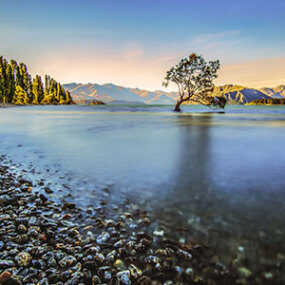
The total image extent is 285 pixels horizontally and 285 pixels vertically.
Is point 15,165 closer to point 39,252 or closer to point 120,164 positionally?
point 120,164

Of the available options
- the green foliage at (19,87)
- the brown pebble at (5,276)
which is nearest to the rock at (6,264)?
the brown pebble at (5,276)

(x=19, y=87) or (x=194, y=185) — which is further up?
Answer: (x=19, y=87)

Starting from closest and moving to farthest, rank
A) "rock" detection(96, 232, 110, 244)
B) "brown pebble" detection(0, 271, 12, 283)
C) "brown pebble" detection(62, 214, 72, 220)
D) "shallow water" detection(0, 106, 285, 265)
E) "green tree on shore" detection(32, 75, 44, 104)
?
"brown pebble" detection(0, 271, 12, 283)
"rock" detection(96, 232, 110, 244)
"shallow water" detection(0, 106, 285, 265)
"brown pebble" detection(62, 214, 72, 220)
"green tree on shore" detection(32, 75, 44, 104)

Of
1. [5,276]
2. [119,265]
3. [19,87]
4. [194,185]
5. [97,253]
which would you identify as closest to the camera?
[5,276]

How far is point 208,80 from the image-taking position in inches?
1540

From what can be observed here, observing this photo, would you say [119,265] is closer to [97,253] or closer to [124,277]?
[124,277]

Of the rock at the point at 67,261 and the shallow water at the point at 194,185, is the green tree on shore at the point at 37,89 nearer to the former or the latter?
the shallow water at the point at 194,185

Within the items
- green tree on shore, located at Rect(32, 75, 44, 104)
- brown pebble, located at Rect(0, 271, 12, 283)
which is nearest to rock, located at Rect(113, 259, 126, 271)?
brown pebble, located at Rect(0, 271, 12, 283)

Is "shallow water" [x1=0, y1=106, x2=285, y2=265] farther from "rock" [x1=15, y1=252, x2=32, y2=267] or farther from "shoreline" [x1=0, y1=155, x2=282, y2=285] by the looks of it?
"rock" [x1=15, y1=252, x2=32, y2=267]

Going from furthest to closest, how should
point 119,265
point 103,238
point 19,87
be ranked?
point 19,87 → point 103,238 → point 119,265

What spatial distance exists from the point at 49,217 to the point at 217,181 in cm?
427

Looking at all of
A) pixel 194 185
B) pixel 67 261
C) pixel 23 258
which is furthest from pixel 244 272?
pixel 23 258

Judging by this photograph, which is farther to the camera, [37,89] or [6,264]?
[37,89]

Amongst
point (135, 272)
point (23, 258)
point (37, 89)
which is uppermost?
point (37, 89)
